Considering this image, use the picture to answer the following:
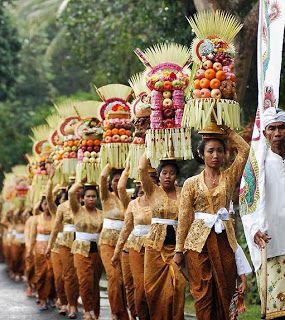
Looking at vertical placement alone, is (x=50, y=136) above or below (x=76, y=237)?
above

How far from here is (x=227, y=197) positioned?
9.41m

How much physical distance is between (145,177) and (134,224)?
3.39 ft

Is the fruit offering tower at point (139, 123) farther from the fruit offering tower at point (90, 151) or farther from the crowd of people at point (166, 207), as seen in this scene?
the fruit offering tower at point (90, 151)

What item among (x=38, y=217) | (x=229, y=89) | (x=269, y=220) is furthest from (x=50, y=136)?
(x=269, y=220)

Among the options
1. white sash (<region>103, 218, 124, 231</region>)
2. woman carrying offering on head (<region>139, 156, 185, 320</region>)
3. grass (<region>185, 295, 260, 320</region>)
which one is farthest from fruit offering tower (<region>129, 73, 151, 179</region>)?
grass (<region>185, 295, 260, 320</region>)

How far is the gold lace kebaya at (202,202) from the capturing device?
30.6ft

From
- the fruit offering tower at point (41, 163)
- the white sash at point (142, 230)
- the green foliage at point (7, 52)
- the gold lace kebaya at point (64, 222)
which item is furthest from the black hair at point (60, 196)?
the green foliage at point (7, 52)

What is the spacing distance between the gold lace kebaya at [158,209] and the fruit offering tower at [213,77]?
136cm

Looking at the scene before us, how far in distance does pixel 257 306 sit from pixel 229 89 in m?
6.28

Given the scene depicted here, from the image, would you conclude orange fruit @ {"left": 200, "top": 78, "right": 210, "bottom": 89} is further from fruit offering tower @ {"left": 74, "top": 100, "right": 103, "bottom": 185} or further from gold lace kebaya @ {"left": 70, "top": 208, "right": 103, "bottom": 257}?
gold lace kebaya @ {"left": 70, "top": 208, "right": 103, "bottom": 257}

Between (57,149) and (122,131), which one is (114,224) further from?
(57,149)

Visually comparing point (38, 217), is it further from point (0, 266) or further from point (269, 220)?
point (0, 266)

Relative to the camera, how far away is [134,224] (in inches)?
464

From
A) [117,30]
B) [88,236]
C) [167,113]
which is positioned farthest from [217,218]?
[117,30]
